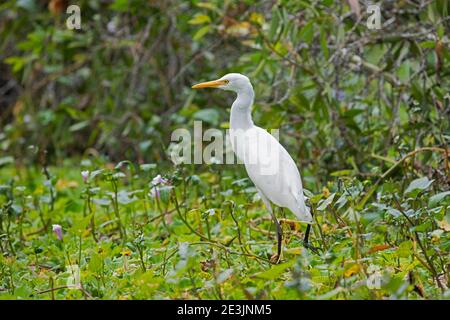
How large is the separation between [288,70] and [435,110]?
0.96 m

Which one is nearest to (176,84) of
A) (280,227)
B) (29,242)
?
(29,242)

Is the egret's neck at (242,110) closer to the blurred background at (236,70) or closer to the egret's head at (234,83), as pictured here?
the egret's head at (234,83)

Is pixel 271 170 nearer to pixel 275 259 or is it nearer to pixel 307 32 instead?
pixel 275 259

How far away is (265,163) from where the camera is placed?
9.74 ft

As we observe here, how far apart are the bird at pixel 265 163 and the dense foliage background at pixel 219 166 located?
0.07m

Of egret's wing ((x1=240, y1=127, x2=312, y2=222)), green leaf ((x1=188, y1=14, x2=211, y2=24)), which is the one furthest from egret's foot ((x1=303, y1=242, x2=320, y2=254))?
green leaf ((x1=188, y1=14, x2=211, y2=24))

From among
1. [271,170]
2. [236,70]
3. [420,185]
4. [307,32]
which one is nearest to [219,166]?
[236,70]

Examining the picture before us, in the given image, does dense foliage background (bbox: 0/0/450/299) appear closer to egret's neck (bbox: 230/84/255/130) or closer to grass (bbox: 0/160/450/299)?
grass (bbox: 0/160/450/299)

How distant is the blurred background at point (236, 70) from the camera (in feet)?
12.6

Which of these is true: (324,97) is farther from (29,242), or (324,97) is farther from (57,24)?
(57,24)

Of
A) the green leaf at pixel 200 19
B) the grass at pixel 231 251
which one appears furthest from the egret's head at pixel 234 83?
the green leaf at pixel 200 19

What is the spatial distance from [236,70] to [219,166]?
0.47m

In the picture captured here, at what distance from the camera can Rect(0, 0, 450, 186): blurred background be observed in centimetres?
384

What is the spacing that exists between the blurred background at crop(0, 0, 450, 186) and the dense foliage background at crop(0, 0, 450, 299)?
0.04 feet
